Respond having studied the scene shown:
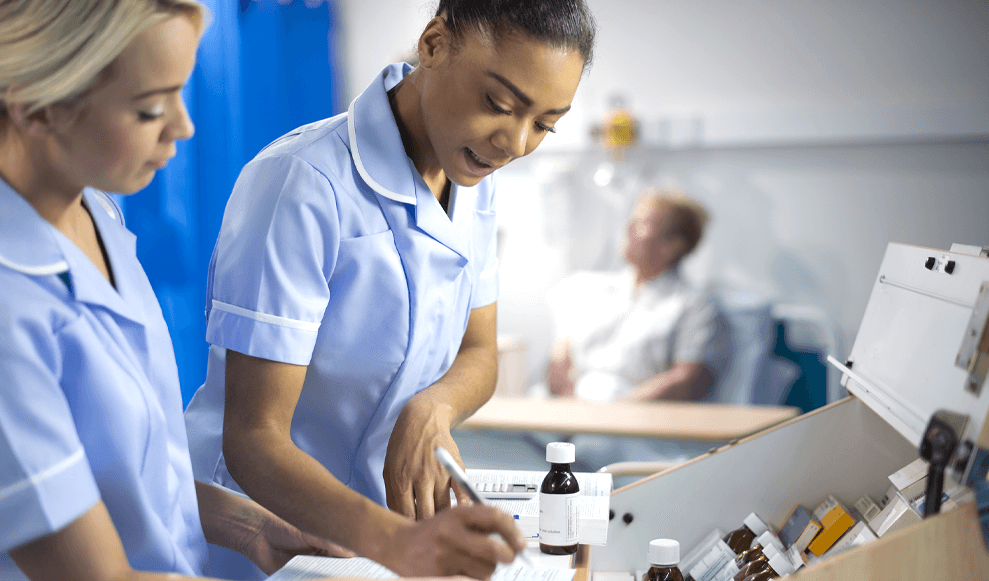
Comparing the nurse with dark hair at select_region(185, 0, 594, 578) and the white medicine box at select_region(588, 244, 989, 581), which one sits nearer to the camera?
the white medicine box at select_region(588, 244, 989, 581)

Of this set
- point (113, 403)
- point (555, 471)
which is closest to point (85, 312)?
point (113, 403)

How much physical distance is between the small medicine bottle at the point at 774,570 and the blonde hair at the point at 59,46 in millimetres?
1053

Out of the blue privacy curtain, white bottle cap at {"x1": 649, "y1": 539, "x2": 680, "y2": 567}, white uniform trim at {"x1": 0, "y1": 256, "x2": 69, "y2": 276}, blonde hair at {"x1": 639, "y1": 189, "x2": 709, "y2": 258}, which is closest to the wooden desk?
blonde hair at {"x1": 639, "y1": 189, "x2": 709, "y2": 258}

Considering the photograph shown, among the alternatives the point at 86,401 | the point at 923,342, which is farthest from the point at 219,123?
the point at 923,342

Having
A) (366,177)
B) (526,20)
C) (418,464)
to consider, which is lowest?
(418,464)

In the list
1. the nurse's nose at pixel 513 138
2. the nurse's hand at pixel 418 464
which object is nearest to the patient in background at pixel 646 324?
the nurse's hand at pixel 418 464

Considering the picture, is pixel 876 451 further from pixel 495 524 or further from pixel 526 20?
pixel 526 20

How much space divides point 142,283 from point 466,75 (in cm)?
47

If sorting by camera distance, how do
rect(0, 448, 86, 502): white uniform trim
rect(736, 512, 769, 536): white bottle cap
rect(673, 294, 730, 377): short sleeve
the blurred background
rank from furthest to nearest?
the blurred background < rect(673, 294, 730, 377): short sleeve < rect(736, 512, 769, 536): white bottle cap < rect(0, 448, 86, 502): white uniform trim

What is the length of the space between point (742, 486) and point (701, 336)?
211 centimetres

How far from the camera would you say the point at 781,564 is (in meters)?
1.09

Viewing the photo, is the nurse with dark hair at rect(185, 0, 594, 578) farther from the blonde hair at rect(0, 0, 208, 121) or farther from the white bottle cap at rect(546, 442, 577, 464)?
the blonde hair at rect(0, 0, 208, 121)

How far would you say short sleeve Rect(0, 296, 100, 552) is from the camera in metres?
0.60

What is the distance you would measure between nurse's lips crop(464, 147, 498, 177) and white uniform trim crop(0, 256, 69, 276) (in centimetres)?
52
